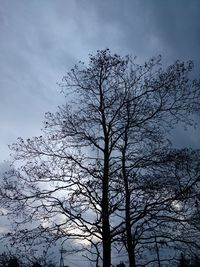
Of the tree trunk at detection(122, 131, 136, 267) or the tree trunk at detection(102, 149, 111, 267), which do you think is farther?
the tree trunk at detection(122, 131, 136, 267)

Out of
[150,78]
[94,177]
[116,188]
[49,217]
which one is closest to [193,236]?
[116,188]

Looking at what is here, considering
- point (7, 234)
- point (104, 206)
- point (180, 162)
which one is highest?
point (180, 162)

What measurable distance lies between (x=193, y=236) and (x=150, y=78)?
542 centimetres

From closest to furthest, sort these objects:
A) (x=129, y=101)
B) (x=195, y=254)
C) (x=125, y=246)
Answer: (x=195, y=254) → (x=125, y=246) → (x=129, y=101)

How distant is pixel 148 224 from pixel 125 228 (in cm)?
76

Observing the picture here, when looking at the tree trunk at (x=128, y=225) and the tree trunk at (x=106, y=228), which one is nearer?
the tree trunk at (x=106, y=228)

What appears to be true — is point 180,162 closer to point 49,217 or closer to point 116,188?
point 116,188

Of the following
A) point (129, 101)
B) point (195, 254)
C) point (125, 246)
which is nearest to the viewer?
point (195, 254)

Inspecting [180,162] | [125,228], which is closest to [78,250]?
[125,228]

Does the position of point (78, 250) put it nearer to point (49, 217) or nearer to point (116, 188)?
point (49, 217)

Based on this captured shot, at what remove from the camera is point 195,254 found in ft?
33.6

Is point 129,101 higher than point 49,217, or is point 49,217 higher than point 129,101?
point 129,101

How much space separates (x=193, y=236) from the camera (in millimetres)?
10359

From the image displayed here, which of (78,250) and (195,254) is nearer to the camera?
(195,254)
